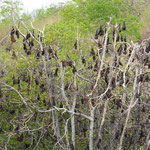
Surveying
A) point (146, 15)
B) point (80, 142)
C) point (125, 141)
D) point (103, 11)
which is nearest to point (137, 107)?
point (125, 141)

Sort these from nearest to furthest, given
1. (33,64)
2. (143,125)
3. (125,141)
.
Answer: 1. (143,125)
2. (125,141)
3. (33,64)

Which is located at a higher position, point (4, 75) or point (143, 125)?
point (4, 75)

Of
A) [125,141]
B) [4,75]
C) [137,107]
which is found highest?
[4,75]

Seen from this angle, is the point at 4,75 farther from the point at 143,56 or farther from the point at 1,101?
the point at 143,56

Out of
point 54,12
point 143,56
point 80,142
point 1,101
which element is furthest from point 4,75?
point 54,12

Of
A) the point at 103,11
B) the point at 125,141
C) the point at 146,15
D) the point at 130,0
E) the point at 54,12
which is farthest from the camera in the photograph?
the point at 54,12

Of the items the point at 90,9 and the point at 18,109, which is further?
the point at 90,9

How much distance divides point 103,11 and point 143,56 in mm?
15250

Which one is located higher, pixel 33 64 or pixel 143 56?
pixel 143 56

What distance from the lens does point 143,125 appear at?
14.6 feet

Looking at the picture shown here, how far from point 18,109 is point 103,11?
13.8 meters

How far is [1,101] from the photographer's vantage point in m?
5.92

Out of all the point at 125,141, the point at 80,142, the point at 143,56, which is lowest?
the point at 80,142

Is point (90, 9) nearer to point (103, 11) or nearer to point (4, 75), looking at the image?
point (103, 11)
